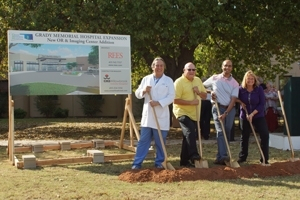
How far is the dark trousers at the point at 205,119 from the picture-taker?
1274 cm

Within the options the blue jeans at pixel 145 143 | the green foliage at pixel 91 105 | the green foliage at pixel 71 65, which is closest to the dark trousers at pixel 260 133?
the blue jeans at pixel 145 143

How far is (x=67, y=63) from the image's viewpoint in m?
9.33

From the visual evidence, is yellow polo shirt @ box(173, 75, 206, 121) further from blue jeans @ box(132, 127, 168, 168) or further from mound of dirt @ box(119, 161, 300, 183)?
mound of dirt @ box(119, 161, 300, 183)

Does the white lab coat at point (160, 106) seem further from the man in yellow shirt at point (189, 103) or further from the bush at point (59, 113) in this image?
the bush at point (59, 113)

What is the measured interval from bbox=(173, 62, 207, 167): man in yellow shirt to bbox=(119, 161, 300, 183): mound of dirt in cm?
57

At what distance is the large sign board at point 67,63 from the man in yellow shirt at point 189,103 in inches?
76.5

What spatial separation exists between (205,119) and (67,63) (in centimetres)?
491

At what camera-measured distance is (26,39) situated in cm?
888

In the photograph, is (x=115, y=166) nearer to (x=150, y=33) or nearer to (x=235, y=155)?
(x=235, y=155)

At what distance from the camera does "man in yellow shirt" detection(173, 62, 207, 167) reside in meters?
7.94

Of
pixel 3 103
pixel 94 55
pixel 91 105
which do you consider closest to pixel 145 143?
pixel 94 55

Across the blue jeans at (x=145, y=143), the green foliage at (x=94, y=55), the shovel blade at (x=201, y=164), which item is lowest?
the shovel blade at (x=201, y=164)

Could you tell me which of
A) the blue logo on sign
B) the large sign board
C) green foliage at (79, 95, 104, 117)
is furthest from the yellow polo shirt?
green foliage at (79, 95, 104, 117)

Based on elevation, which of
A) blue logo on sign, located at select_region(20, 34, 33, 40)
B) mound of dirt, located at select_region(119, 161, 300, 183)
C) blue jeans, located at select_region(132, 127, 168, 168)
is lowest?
mound of dirt, located at select_region(119, 161, 300, 183)
